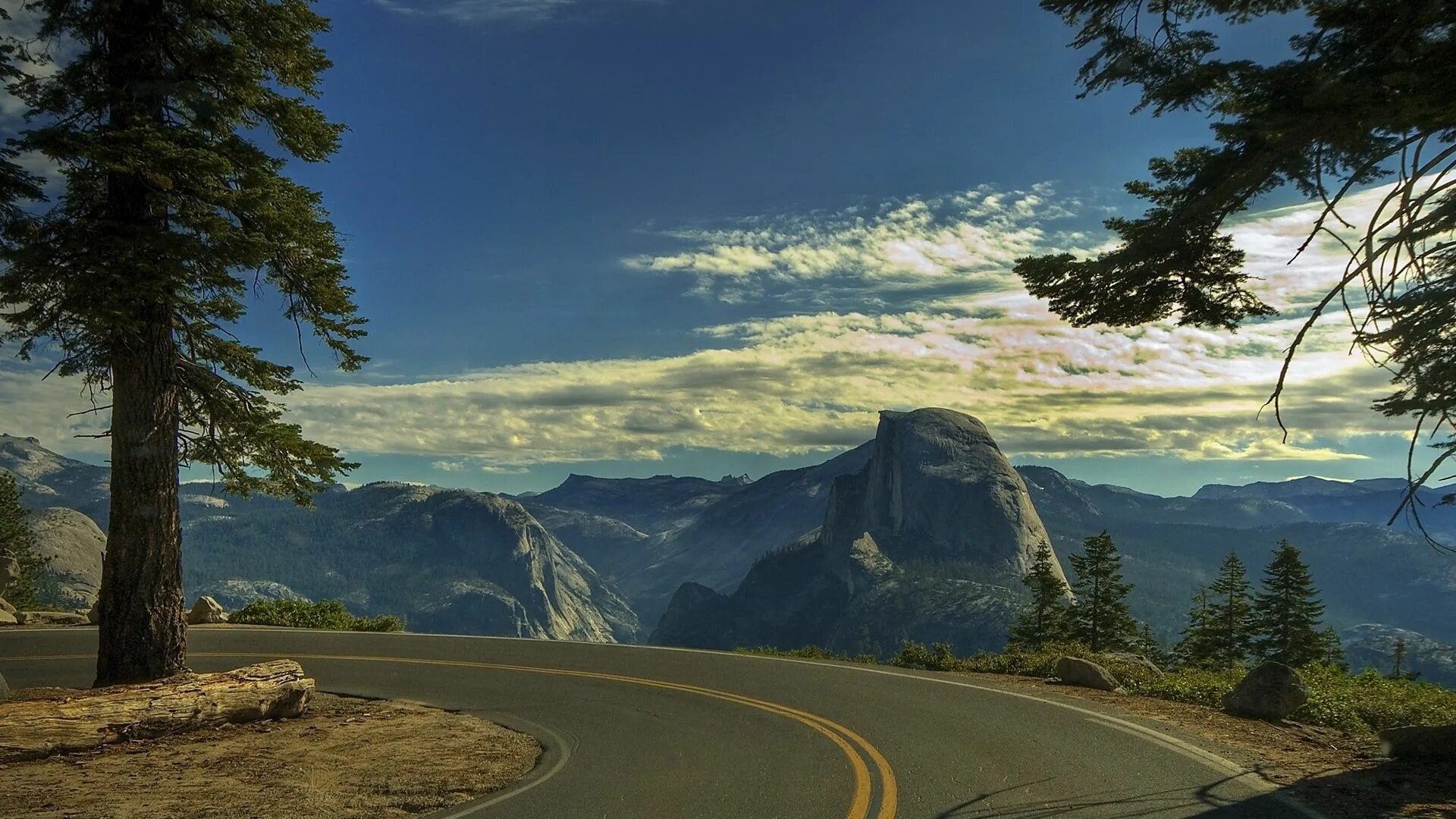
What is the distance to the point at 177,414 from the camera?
42.3ft

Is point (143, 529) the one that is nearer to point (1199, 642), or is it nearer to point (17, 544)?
point (1199, 642)

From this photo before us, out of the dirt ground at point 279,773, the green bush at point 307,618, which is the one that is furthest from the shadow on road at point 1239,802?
the green bush at point 307,618

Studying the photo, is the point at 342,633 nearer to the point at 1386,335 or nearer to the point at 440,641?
the point at 440,641

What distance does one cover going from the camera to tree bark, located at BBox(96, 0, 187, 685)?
1198 cm

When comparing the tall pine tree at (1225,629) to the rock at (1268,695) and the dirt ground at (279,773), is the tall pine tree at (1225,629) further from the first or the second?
the dirt ground at (279,773)

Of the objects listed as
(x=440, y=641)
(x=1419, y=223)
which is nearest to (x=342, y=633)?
(x=440, y=641)

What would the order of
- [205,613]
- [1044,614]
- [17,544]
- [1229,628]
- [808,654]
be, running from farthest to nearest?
[17,544], [1044,614], [1229,628], [205,613], [808,654]

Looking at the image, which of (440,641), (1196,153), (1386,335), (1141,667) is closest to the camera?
(1386,335)

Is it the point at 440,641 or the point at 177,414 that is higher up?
the point at 177,414

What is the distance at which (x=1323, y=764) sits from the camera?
9.07 m

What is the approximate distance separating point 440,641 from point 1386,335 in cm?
2170

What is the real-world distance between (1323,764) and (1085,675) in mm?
5926

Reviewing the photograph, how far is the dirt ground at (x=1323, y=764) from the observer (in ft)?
24.6

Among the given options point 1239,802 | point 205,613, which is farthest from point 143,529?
point 205,613
